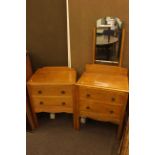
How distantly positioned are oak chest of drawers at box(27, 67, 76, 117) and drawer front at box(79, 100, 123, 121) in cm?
13

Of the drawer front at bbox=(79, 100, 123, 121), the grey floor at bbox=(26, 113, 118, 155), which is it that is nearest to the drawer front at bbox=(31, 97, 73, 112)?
the drawer front at bbox=(79, 100, 123, 121)

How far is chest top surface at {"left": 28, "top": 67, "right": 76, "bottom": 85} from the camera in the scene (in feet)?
6.34

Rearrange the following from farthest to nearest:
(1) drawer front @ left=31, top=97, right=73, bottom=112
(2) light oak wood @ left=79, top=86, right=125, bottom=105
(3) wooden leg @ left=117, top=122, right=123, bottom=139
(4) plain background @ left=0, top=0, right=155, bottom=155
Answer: (1) drawer front @ left=31, top=97, right=73, bottom=112
(3) wooden leg @ left=117, top=122, right=123, bottom=139
(2) light oak wood @ left=79, top=86, right=125, bottom=105
(4) plain background @ left=0, top=0, right=155, bottom=155

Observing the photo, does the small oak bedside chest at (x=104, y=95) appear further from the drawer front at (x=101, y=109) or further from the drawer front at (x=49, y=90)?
the drawer front at (x=49, y=90)

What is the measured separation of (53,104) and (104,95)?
19.3 inches

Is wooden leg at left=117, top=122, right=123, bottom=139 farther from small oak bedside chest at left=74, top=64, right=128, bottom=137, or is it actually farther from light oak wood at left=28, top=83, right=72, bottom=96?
light oak wood at left=28, top=83, right=72, bottom=96

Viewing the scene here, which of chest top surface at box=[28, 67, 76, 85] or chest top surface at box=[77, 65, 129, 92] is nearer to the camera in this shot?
chest top surface at box=[77, 65, 129, 92]

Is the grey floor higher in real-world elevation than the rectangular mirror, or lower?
lower

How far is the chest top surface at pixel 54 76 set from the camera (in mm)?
1934

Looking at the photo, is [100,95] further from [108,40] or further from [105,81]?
[108,40]

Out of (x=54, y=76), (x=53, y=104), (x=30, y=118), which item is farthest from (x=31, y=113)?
(x=54, y=76)

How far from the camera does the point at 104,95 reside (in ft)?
5.95
